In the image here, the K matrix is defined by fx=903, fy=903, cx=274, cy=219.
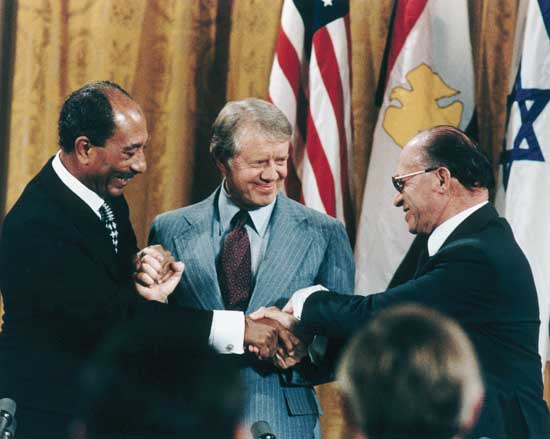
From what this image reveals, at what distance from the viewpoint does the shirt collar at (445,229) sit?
281 centimetres

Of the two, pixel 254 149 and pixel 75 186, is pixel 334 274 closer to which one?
pixel 254 149

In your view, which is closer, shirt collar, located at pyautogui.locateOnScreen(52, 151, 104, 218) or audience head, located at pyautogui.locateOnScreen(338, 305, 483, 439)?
audience head, located at pyautogui.locateOnScreen(338, 305, 483, 439)

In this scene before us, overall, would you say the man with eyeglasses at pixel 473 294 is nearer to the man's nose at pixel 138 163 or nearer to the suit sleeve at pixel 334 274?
the suit sleeve at pixel 334 274

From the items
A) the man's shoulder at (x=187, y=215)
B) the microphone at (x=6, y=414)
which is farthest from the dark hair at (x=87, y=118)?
the microphone at (x=6, y=414)

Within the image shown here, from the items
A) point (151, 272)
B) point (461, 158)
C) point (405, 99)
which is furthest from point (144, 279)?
point (405, 99)

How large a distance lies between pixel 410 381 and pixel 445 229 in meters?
1.53

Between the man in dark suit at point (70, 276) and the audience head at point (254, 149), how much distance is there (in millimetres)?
306

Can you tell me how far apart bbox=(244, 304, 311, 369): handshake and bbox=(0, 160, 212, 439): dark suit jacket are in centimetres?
17

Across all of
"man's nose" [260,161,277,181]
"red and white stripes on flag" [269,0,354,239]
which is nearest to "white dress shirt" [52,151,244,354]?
"man's nose" [260,161,277,181]

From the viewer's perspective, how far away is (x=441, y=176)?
9.40 ft

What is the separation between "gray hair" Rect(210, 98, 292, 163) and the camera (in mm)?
2910

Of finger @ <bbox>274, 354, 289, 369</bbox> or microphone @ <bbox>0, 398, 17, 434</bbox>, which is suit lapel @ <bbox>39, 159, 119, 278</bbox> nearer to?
finger @ <bbox>274, 354, 289, 369</bbox>

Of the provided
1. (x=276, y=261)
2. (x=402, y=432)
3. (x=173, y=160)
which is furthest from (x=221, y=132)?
(x=402, y=432)

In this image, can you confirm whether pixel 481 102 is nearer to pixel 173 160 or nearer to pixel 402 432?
pixel 173 160
